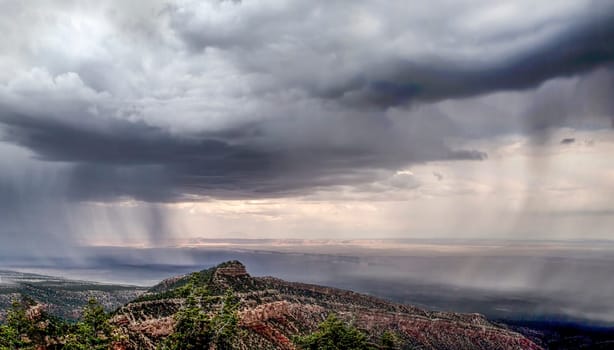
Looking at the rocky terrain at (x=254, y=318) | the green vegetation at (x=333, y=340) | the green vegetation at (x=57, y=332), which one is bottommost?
the rocky terrain at (x=254, y=318)

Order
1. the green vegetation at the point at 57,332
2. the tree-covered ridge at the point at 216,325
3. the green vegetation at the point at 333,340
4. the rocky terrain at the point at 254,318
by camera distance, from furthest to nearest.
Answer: the rocky terrain at the point at 254,318 → the green vegetation at the point at 333,340 → the tree-covered ridge at the point at 216,325 → the green vegetation at the point at 57,332

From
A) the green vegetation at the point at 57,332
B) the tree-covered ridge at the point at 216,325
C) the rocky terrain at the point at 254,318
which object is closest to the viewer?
the green vegetation at the point at 57,332

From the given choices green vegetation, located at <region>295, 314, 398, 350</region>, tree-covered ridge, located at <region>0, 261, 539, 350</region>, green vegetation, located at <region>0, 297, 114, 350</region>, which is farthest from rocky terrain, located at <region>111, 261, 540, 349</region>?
green vegetation, located at <region>295, 314, 398, 350</region>

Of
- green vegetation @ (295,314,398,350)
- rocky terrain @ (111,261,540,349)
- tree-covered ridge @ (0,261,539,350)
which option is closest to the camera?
tree-covered ridge @ (0,261,539,350)

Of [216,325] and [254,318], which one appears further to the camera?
[254,318]

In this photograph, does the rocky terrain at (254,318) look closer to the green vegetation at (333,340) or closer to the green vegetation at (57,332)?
the green vegetation at (57,332)

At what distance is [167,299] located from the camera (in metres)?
136

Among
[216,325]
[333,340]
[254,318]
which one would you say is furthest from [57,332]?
[254,318]

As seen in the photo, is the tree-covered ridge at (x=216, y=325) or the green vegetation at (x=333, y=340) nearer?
the tree-covered ridge at (x=216, y=325)

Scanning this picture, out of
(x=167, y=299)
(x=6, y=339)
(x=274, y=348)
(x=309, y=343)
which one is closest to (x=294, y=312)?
(x=274, y=348)

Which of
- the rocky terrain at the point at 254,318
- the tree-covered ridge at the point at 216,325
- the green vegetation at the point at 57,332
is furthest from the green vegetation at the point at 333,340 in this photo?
the green vegetation at the point at 57,332

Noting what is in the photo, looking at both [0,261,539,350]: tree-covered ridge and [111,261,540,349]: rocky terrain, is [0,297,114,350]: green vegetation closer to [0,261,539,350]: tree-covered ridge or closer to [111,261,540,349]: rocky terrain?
[0,261,539,350]: tree-covered ridge

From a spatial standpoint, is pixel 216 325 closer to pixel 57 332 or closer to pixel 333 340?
pixel 333 340

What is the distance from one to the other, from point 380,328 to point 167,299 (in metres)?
93.3
